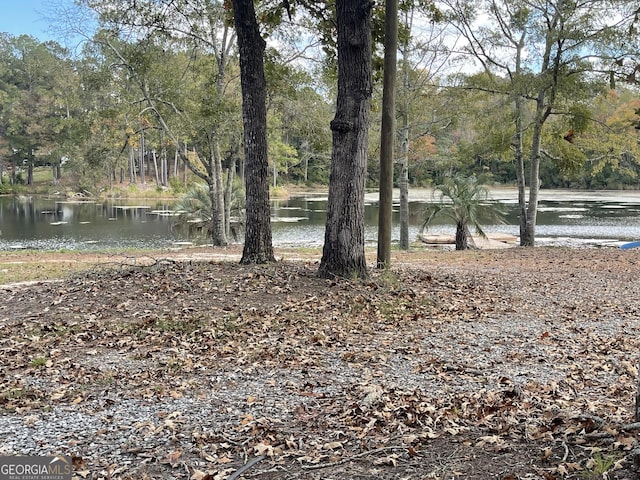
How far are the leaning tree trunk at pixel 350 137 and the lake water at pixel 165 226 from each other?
11.3 metres

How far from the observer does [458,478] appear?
8.63 ft

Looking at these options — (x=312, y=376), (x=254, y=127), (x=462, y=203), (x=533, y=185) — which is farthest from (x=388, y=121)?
(x=462, y=203)

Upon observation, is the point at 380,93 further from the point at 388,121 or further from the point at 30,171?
the point at 30,171

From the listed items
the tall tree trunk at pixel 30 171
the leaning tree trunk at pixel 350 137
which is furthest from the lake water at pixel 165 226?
the leaning tree trunk at pixel 350 137

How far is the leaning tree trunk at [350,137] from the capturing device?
6.66 meters

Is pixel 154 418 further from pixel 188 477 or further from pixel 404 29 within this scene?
pixel 404 29

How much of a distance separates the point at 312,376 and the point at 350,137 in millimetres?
3370

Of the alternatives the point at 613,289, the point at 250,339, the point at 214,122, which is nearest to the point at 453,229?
the point at 214,122

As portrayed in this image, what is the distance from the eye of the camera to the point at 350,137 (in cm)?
672

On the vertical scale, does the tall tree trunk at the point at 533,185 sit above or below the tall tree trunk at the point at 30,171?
below

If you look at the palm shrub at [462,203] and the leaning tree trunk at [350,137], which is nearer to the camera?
the leaning tree trunk at [350,137]

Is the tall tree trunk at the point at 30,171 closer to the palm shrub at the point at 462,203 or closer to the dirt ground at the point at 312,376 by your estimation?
the palm shrub at the point at 462,203

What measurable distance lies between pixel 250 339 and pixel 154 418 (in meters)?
1.68

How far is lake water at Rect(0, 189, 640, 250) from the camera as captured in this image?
21609 mm
